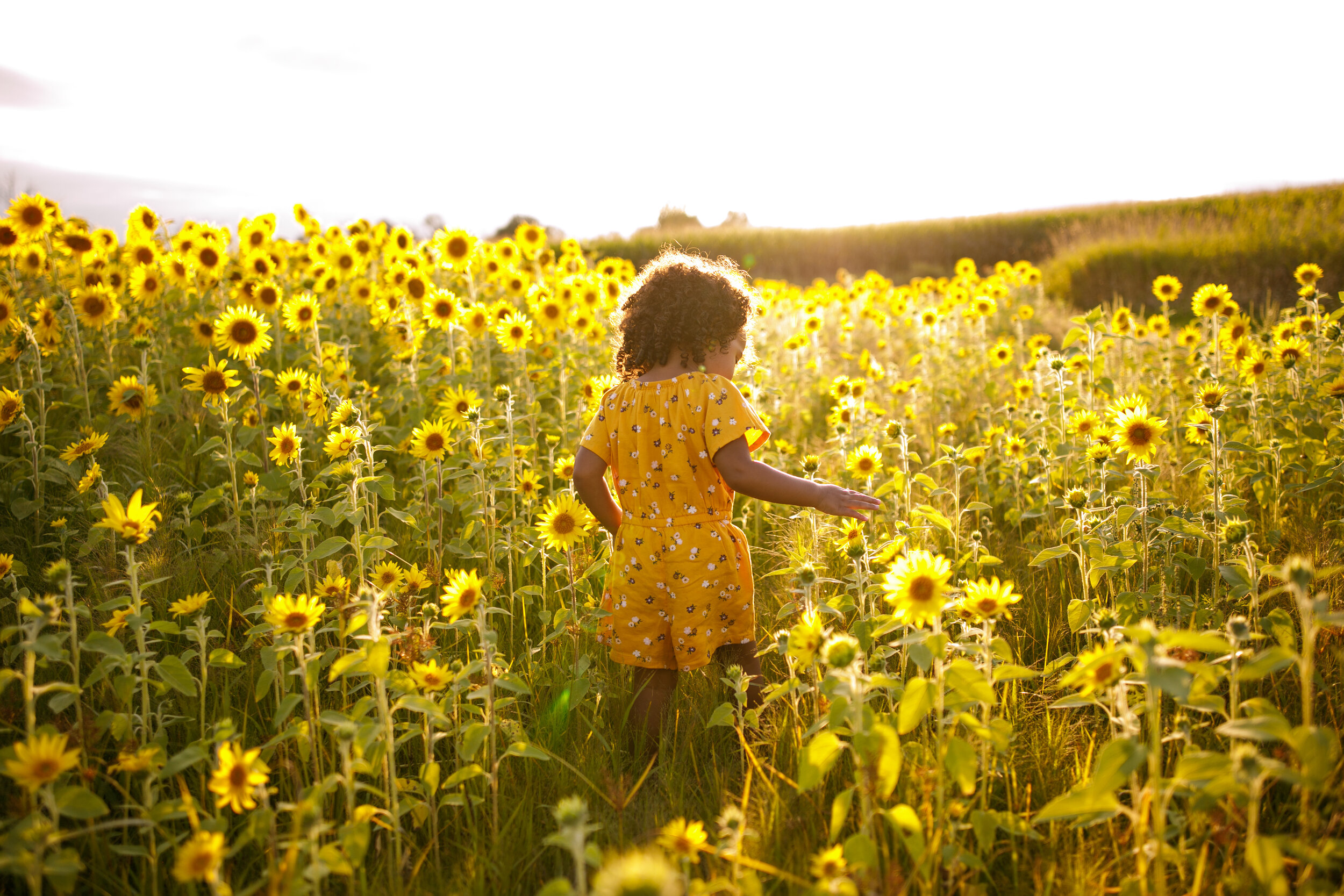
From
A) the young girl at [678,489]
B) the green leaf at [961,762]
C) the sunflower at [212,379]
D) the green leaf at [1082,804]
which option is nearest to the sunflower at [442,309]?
the sunflower at [212,379]

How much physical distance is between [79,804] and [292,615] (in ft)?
1.72

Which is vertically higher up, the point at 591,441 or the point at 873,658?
the point at 591,441

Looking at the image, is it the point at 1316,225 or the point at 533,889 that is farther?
the point at 1316,225

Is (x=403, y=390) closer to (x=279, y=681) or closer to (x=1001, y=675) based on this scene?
(x=279, y=681)

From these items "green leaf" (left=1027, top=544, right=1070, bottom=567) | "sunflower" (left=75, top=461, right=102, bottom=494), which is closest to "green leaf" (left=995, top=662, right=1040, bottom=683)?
"green leaf" (left=1027, top=544, right=1070, bottom=567)

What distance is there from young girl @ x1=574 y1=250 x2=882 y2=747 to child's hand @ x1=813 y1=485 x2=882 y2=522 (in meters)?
0.09

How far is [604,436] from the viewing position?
8.89 feet

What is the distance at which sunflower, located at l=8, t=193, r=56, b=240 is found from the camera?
468 centimetres

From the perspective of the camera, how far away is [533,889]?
6.50 ft

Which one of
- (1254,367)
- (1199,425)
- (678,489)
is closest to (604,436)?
(678,489)

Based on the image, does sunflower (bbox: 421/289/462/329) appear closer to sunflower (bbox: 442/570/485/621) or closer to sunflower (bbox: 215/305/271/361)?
sunflower (bbox: 215/305/271/361)

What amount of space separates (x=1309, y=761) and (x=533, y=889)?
1600mm

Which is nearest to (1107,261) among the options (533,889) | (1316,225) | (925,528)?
(1316,225)

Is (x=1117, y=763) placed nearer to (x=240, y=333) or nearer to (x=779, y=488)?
(x=779, y=488)
